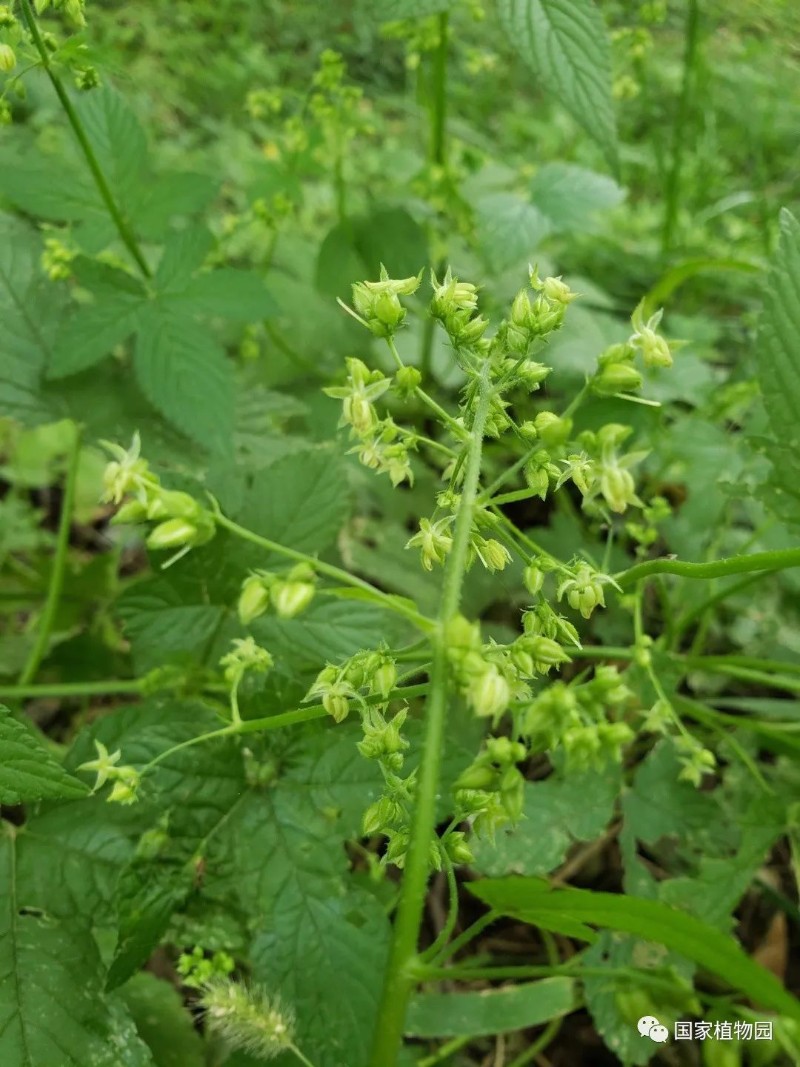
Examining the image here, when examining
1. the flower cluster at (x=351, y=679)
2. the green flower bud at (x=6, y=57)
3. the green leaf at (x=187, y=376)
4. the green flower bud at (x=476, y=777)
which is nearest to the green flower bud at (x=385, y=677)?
the flower cluster at (x=351, y=679)

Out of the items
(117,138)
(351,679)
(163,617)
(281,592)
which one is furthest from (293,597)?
(117,138)

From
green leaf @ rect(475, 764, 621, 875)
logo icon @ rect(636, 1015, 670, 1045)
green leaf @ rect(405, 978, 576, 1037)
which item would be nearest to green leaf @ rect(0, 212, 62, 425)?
green leaf @ rect(475, 764, 621, 875)

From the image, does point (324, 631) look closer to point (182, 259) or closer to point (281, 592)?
point (281, 592)

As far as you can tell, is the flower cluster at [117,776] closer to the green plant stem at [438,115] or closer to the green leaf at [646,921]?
the green leaf at [646,921]

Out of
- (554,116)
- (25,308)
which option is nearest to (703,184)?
(554,116)

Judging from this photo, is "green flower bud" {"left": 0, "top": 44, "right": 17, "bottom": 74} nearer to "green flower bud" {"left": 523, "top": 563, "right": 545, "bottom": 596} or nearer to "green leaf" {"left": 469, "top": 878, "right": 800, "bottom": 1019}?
"green flower bud" {"left": 523, "top": 563, "right": 545, "bottom": 596}

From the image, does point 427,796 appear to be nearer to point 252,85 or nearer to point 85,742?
point 85,742
